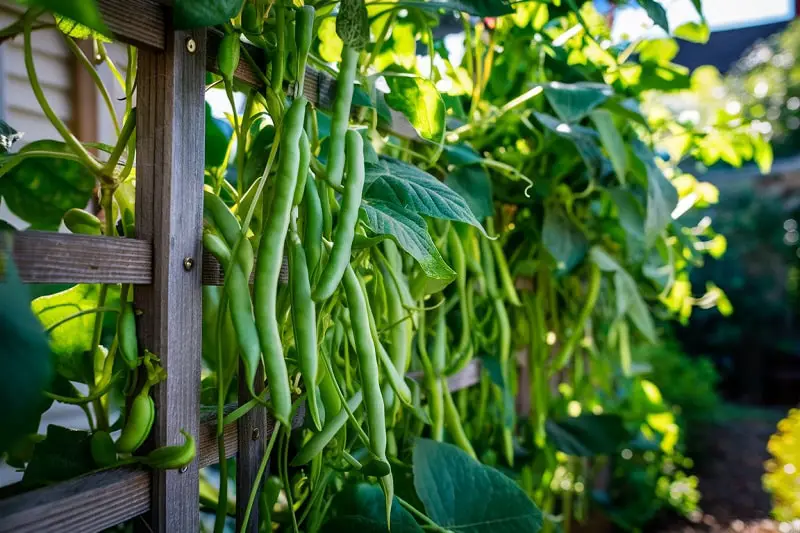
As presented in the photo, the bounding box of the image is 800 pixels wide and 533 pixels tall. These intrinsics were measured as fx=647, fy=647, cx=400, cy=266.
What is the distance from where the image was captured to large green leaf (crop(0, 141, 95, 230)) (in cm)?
65

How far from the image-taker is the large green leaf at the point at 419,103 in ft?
2.17

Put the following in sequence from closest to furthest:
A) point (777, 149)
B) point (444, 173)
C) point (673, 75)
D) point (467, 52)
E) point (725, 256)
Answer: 1. point (444, 173)
2. point (467, 52)
3. point (673, 75)
4. point (725, 256)
5. point (777, 149)

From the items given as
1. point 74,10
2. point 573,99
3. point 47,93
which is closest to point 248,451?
point 74,10

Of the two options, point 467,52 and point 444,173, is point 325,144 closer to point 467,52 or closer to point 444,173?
point 444,173

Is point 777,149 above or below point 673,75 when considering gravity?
above

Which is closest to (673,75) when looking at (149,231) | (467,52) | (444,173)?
(467,52)

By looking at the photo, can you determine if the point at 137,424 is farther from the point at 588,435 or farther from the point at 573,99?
the point at 588,435

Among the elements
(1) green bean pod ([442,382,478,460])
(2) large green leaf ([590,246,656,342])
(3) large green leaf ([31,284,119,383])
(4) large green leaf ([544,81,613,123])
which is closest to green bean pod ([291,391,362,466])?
(3) large green leaf ([31,284,119,383])

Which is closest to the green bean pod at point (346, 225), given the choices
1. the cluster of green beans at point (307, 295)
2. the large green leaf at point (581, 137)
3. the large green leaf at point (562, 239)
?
the cluster of green beans at point (307, 295)

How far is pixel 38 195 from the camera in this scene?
2.19ft

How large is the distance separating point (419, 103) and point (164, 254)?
0.32 m

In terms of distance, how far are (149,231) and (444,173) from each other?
17.0 inches

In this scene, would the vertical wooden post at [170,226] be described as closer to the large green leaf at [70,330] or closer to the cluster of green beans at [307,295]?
the cluster of green beans at [307,295]

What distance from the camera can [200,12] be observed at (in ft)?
1.40
